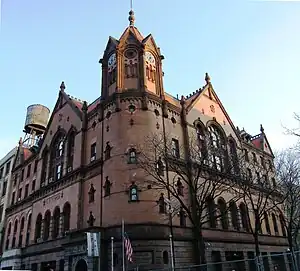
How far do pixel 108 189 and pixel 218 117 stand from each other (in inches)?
812

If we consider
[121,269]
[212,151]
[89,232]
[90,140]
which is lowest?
[121,269]

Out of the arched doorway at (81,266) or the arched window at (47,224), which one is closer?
the arched doorway at (81,266)

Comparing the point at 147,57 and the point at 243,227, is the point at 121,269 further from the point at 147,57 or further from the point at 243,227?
the point at 147,57

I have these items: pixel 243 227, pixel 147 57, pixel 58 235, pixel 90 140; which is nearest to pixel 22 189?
pixel 58 235

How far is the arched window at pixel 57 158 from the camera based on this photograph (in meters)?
41.2

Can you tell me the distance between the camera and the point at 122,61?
36.7 metres

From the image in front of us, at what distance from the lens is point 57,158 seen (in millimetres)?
42719

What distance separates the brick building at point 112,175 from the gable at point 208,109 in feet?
0.53

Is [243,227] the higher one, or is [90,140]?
[90,140]

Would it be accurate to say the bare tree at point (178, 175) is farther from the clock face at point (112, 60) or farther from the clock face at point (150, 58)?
the clock face at point (112, 60)

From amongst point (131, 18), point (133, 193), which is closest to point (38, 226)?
point (133, 193)

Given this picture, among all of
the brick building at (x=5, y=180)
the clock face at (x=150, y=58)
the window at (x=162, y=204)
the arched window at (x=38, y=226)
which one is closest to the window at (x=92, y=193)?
the window at (x=162, y=204)

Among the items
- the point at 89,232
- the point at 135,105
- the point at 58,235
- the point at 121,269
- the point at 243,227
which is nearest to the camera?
the point at 121,269

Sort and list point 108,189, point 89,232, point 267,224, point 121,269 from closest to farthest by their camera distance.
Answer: point 121,269 → point 89,232 → point 108,189 → point 267,224
